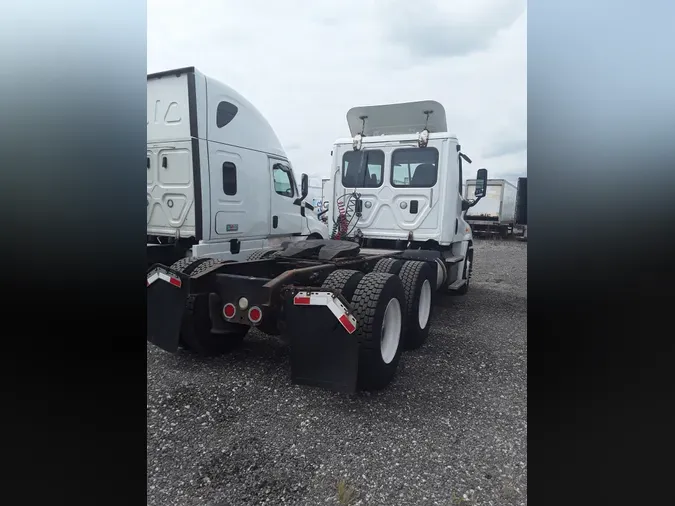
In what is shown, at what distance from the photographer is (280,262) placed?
4.71 metres

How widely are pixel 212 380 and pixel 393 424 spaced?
1.77 m

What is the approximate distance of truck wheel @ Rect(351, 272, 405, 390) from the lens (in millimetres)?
3195

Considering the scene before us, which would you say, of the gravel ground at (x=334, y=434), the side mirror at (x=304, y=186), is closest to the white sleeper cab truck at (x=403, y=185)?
the side mirror at (x=304, y=186)

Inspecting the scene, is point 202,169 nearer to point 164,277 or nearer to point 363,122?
point 164,277

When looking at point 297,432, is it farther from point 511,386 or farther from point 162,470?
point 511,386

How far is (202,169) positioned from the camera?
5883 millimetres

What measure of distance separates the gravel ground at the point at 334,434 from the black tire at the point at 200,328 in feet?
0.54

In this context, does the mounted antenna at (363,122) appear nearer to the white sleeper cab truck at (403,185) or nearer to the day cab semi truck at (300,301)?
the white sleeper cab truck at (403,185)

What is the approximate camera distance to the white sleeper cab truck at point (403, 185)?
621 centimetres

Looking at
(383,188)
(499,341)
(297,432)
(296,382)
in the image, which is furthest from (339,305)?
(383,188)

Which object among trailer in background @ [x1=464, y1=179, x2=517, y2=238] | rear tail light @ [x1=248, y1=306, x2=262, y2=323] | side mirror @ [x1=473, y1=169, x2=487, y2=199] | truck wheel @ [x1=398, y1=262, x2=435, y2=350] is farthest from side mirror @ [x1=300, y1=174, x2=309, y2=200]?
trailer in background @ [x1=464, y1=179, x2=517, y2=238]

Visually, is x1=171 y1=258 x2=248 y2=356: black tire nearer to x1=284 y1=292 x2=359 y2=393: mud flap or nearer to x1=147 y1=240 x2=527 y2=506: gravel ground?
x1=147 y1=240 x2=527 y2=506: gravel ground

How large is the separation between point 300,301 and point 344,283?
499 millimetres

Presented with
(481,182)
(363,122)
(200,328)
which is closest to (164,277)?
(200,328)
